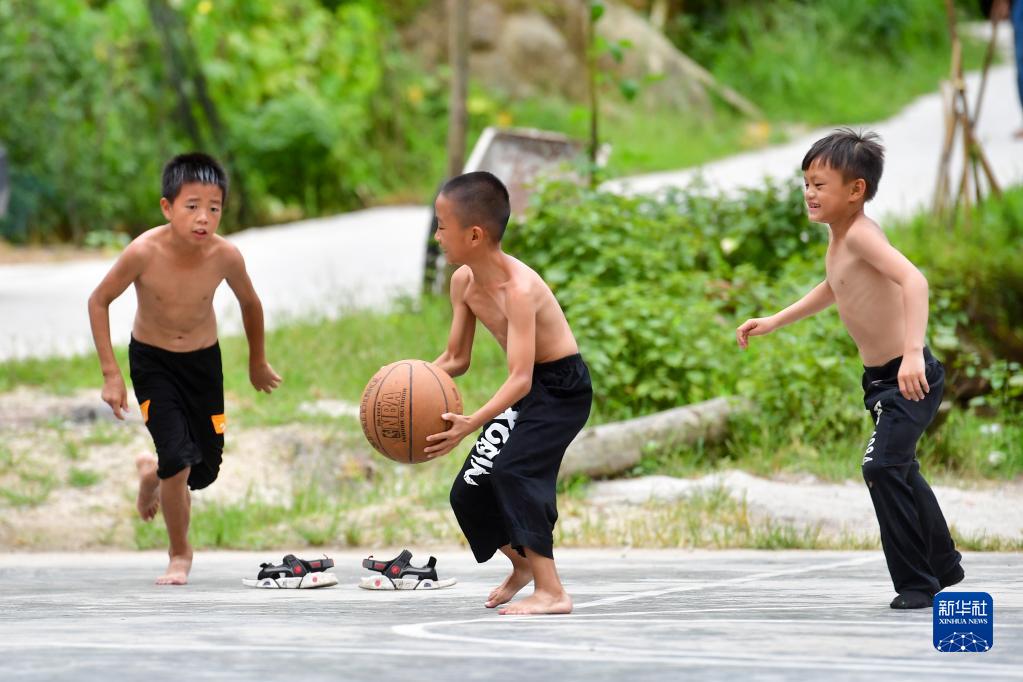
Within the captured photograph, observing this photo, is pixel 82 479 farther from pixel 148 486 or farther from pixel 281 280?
pixel 281 280

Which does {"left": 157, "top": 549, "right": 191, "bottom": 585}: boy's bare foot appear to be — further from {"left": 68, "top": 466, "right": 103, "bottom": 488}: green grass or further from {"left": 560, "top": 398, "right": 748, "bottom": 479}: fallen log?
{"left": 560, "top": 398, "right": 748, "bottom": 479}: fallen log

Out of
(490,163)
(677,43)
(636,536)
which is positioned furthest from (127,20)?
(636,536)

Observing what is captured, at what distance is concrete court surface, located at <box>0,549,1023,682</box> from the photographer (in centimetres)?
333

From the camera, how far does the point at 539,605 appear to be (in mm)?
4520

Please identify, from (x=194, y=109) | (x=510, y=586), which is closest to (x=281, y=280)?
(x=194, y=109)

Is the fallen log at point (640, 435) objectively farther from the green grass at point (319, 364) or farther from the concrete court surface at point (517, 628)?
the concrete court surface at point (517, 628)

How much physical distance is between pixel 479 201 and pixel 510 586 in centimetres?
125

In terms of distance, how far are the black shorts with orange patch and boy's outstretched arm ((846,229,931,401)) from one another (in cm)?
260

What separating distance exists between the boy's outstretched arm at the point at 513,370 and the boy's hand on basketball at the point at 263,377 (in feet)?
4.96

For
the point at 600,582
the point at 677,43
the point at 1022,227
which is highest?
the point at 677,43

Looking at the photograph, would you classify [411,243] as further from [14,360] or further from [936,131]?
[936,131]

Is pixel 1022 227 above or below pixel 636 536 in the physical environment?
above

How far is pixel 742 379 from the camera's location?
8734mm

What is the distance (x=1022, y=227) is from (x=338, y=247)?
6678 mm
